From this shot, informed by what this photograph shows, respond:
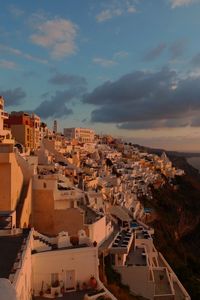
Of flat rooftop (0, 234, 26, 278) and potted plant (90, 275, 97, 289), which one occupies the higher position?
flat rooftop (0, 234, 26, 278)

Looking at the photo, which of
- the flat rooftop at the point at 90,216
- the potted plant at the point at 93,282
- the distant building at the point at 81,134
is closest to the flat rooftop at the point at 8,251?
the potted plant at the point at 93,282

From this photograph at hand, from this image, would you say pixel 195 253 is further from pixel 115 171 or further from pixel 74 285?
pixel 74 285

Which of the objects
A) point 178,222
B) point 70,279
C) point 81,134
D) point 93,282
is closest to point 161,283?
point 93,282

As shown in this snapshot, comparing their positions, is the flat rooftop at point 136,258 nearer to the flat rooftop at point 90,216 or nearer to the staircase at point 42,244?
the flat rooftop at point 90,216

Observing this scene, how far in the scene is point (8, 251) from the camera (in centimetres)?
1078

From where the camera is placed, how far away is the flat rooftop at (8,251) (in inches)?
365

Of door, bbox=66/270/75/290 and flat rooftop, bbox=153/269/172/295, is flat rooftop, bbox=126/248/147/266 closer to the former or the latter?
flat rooftop, bbox=153/269/172/295

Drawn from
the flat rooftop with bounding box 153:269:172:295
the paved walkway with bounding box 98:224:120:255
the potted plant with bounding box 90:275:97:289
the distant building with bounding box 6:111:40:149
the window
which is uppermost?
the distant building with bounding box 6:111:40:149

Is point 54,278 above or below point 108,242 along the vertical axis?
above

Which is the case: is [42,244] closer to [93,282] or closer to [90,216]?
[93,282]

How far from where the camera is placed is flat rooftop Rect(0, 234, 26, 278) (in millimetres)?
9260

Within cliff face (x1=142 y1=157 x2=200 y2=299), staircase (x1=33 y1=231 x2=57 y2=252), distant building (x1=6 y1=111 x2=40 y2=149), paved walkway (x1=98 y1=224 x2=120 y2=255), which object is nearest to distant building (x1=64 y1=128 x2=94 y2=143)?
cliff face (x1=142 y1=157 x2=200 y2=299)

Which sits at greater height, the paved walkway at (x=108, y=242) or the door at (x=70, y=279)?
the door at (x=70, y=279)

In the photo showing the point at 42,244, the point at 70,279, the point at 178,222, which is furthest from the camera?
the point at 178,222
